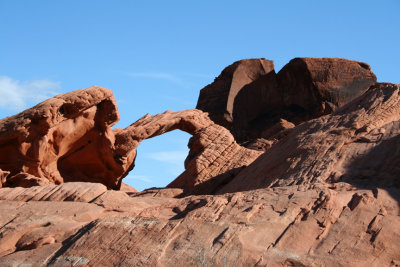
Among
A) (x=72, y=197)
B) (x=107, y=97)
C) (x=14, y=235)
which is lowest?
(x=14, y=235)

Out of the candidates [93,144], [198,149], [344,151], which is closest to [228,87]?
[198,149]

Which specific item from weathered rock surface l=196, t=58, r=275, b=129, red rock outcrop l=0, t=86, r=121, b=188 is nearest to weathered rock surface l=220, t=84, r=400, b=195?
red rock outcrop l=0, t=86, r=121, b=188

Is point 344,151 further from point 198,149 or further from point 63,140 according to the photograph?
point 63,140

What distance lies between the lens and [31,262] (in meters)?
7.72

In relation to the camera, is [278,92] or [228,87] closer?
[228,87]

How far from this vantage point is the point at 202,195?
938cm

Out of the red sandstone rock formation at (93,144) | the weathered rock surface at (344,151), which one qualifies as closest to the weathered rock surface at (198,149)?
the red sandstone rock formation at (93,144)

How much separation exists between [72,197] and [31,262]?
77.0 inches

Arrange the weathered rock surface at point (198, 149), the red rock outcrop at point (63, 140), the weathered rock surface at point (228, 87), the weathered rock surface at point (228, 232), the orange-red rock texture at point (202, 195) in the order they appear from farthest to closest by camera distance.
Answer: the weathered rock surface at point (228, 87) → the weathered rock surface at point (198, 149) → the red rock outcrop at point (63, 140) → the orange-red rock texture at point (202, 195) → the weathered rock surface at point (228, 232)

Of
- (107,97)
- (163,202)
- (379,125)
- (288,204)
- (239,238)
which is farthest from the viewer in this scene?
(107,97)

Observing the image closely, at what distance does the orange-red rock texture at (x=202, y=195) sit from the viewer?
7.33m

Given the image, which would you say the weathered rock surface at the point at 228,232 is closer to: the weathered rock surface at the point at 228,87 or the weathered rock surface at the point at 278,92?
the weathered rock surface at the point at 278,92

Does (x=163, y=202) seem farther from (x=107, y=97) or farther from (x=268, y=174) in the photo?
(x=107, y=97)

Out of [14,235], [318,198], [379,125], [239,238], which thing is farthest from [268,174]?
[14,235]
